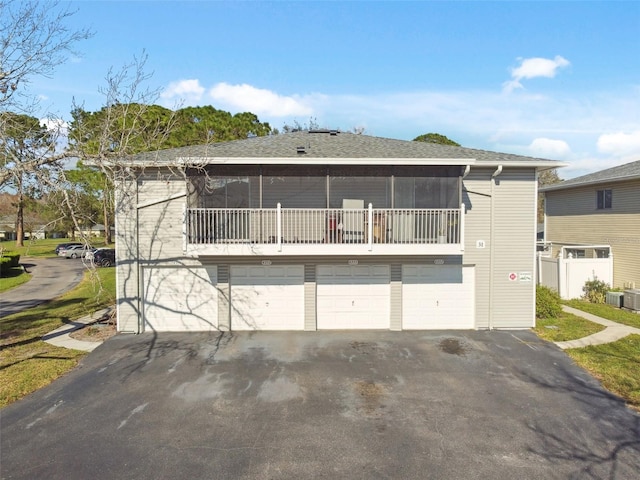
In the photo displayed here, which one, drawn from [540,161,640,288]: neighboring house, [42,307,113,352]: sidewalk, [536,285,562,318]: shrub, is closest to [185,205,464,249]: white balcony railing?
[42,307,113,352]: sidewalk

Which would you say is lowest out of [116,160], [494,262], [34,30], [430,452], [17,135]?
[430,452]

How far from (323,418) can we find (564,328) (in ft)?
30.6

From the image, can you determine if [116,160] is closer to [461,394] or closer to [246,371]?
[246,371]

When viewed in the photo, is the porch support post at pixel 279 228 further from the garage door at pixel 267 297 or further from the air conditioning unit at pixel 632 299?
the air conditioning unit at pixel 632 299

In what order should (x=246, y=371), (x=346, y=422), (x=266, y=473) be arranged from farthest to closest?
1. (x=246, y=371)
2. (x=346, y=422)
3. (x=266, y=473)

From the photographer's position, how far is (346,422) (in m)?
6.60

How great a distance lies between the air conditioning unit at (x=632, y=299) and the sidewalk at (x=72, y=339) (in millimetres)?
18656

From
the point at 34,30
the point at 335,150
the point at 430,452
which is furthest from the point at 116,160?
the point at 430,452

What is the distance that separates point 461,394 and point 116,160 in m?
10.1

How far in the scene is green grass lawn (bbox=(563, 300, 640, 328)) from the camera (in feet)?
42.3

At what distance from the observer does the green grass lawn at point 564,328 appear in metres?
11.2

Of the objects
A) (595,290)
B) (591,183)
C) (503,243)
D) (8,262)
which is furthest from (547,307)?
(8,262)

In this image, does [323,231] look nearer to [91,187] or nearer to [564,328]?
[564,328]

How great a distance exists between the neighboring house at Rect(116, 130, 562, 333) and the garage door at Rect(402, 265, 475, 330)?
0.11 ft
